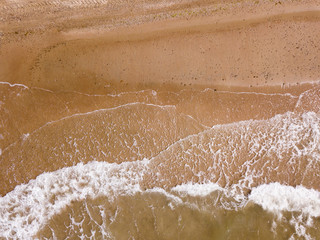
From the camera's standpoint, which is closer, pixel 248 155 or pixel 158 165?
pixel 158 165

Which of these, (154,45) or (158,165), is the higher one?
(154,45)

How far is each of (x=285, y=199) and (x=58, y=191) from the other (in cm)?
769

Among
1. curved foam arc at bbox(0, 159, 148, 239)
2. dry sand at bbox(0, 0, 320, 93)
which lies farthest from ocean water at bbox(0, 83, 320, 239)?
dry sand at bbox(0, 0, 320, 93)

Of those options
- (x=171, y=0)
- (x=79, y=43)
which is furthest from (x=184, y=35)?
(x=79, y=43)

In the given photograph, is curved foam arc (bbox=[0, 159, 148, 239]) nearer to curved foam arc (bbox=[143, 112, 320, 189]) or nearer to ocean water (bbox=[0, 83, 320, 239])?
ocean water (bbox=[0, 83, 320, 239])

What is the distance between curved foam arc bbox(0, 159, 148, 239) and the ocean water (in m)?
0.03

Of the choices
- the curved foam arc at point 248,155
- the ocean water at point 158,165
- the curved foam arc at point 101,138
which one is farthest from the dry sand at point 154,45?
the curved foam arc at point 248,155

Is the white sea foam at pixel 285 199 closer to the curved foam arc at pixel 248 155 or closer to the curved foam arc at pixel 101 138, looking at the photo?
the curved foam arc at pixel 248 155

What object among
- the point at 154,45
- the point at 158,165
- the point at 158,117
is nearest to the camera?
the point at 158,165

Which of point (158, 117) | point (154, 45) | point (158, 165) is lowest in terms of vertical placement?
point (158, 165)

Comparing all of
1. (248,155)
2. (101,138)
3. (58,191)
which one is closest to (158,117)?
(101,138)

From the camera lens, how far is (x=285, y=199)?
9.06 meters

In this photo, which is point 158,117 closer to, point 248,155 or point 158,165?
point 158,165

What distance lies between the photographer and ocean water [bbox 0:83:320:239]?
8.71 meters
